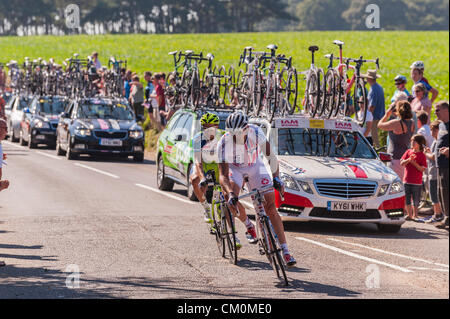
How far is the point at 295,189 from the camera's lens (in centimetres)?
1303

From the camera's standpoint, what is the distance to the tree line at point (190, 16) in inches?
1222

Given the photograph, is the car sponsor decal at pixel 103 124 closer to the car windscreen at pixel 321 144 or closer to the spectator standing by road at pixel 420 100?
the spectator standing by road at pixel 420 100

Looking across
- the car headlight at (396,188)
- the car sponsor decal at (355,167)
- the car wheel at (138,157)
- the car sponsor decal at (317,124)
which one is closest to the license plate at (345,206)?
the car sponsor decal at (355,167)

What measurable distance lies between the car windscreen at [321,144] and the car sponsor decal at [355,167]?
0.98 feet

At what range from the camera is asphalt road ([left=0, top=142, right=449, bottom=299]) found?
28.6ft

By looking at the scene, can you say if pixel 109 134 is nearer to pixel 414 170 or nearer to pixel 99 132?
pixel 99 132

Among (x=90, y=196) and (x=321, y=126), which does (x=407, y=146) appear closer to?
(x=321, y=126)

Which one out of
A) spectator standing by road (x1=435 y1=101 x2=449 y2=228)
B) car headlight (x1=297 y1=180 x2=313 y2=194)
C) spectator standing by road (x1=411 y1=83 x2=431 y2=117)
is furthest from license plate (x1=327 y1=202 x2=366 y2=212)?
spectator standing by road (x1=411 y1=83 x2=431 y2=117)

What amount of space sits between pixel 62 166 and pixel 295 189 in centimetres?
1175

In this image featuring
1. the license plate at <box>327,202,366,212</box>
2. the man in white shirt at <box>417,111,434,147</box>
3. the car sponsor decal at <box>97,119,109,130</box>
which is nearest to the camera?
the license plate at <box>327,202,366,212</box>

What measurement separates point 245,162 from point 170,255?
1704 mm

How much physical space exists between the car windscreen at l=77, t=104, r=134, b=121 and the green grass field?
9.87ft

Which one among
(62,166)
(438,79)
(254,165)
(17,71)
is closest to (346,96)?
(254,165)

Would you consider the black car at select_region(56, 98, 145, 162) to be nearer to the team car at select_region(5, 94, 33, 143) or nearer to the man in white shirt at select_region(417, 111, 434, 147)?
the team car at select_region(5, 94, 33, 143)
